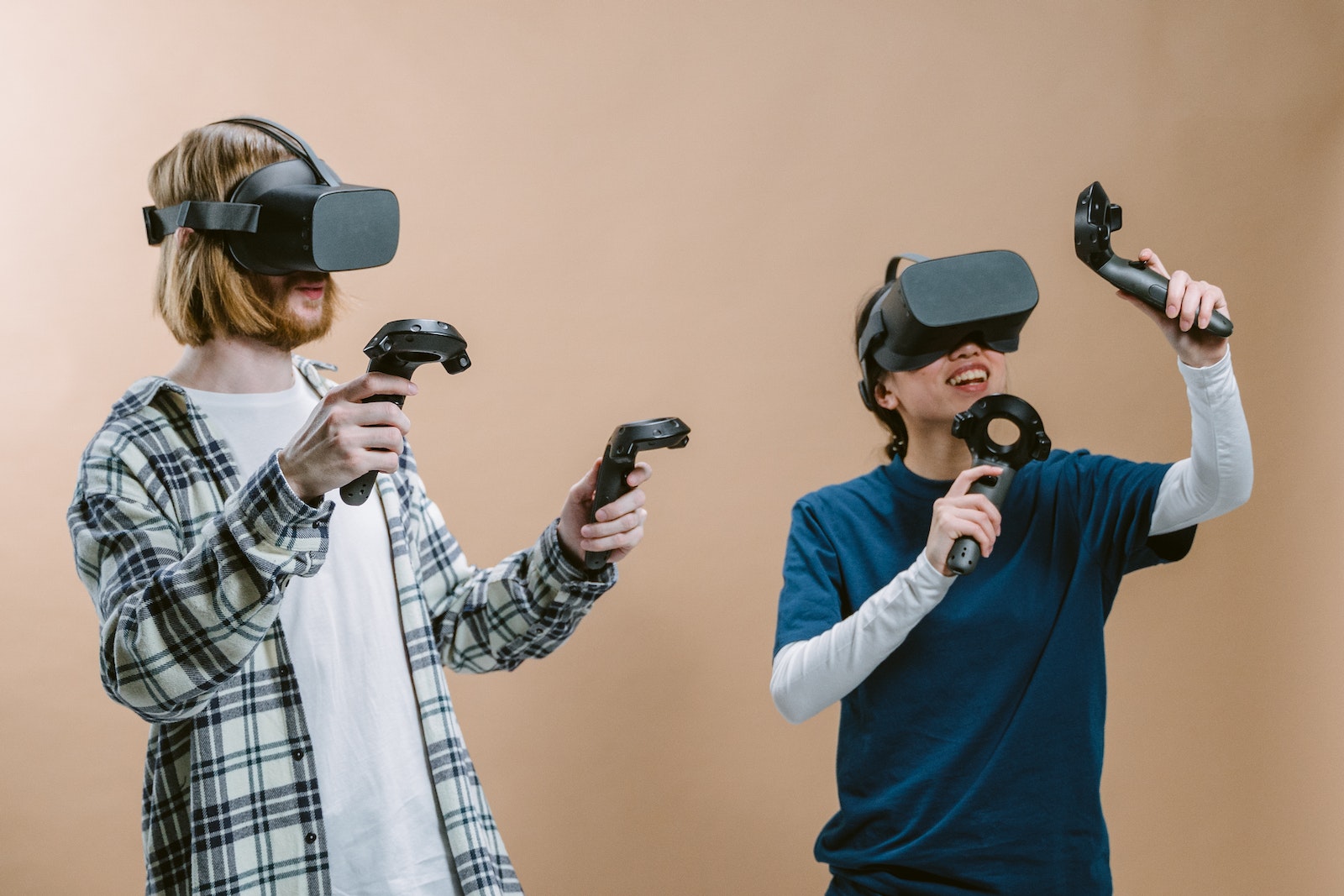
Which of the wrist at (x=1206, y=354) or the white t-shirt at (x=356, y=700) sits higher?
the wrist at (x=1206, y=354)

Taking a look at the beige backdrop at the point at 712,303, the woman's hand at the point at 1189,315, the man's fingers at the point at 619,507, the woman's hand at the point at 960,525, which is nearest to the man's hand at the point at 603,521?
the man's fingers at the point at 619,507

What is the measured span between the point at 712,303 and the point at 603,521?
2.65ft

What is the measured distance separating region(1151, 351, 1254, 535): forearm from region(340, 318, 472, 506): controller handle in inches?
28.6

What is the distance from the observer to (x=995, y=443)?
3.87 feet

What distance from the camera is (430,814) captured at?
3.91 feet

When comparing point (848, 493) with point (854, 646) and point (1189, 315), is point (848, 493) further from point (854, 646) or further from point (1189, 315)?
point (1189, 315)

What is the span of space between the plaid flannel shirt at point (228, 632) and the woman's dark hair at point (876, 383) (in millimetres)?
407

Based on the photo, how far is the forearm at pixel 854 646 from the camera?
44.3 inches

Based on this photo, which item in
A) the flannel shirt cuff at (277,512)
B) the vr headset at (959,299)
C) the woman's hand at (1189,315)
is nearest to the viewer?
the flannel shirt cuff at (277,512)

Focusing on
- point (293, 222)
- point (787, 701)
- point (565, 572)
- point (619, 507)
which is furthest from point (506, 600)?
point (293, 222)

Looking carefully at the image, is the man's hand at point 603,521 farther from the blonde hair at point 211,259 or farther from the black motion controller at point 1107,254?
the black motion controller at point 1107,254

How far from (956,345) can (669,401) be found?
76 centimetres

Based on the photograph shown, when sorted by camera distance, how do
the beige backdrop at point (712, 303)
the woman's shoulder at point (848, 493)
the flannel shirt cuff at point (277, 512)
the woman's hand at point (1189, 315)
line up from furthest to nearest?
the beige backdrop at point (712, 303) < the woman's shoulder at point (848, 493) < the woman's hand at point (1189, 315) < the flannel shirt cuff at point (277, 512)

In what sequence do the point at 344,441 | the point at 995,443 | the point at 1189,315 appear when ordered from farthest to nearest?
1. the point at 995,443
2. the point at 1189,315
3. the point at 344,441
